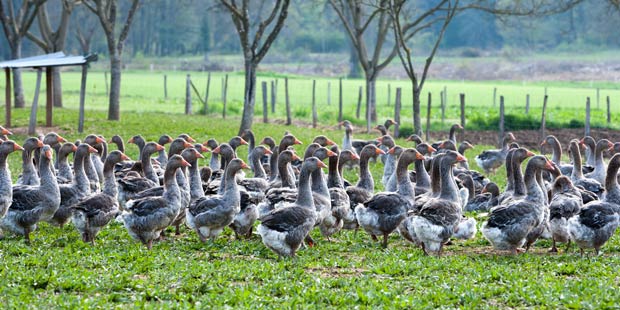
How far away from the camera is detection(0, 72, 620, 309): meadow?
9203mm

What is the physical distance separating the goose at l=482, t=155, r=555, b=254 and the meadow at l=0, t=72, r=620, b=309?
0.85 feet

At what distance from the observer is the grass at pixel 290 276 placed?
30.2 feet

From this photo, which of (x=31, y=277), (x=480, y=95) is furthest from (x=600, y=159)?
(x=480, y=95)

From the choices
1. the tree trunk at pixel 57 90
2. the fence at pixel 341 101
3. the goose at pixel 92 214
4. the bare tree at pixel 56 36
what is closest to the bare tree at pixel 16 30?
the bare tree at pixel 56 36

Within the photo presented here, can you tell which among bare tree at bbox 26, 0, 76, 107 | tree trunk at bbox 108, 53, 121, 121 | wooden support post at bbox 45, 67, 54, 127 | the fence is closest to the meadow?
wooden support post at bbox 45, 67, 54, 127

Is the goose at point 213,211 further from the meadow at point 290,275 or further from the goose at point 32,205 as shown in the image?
the goose at point 32,205

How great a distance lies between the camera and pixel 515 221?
12219mm

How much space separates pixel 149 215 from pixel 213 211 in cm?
95

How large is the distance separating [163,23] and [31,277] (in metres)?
103

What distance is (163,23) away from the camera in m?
110

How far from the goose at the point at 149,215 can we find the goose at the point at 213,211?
288 millimetres

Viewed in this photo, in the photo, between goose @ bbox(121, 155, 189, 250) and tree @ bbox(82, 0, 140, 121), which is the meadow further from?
tree @ bbox(82, 0, 140, 121)

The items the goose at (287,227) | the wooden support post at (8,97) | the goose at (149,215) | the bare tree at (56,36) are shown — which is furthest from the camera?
the bare tree at (56,36)

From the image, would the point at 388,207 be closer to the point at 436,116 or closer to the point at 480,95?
the point at 436,116
